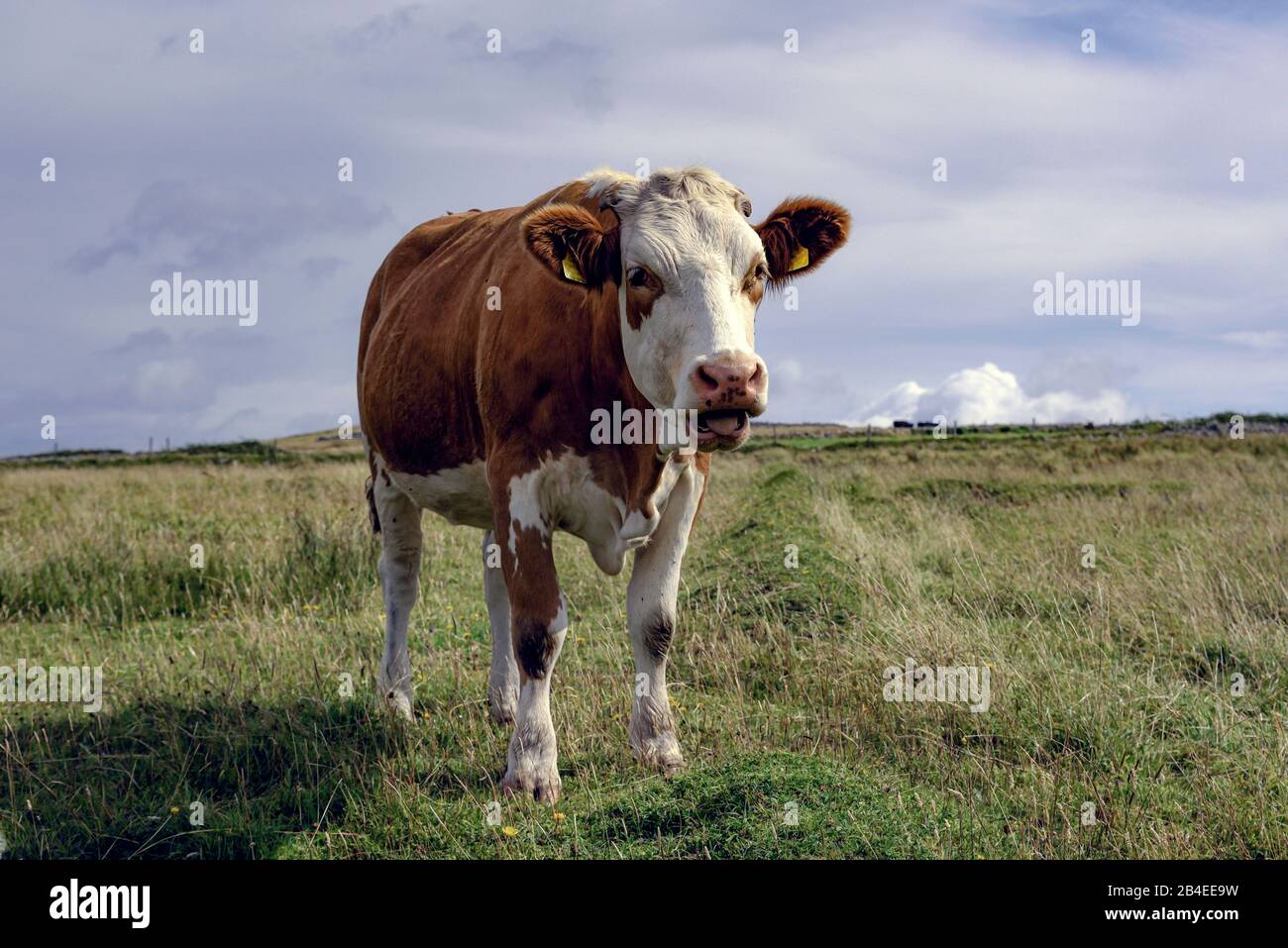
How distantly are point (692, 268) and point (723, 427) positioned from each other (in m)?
0.75

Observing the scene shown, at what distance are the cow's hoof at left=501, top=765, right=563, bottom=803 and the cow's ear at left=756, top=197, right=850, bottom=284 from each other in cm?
264

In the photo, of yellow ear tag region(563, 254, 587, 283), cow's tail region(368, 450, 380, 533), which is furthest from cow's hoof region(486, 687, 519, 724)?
yellow ear tag region(563, 254, 587, 283)

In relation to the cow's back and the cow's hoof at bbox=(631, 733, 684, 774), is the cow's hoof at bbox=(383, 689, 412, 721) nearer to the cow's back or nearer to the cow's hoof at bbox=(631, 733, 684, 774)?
the cow's back

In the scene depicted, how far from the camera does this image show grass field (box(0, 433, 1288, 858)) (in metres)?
4.47

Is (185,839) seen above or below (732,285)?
below

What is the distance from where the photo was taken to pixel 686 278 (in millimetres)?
4430

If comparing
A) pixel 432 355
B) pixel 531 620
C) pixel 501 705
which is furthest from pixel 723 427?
pixel 501 705

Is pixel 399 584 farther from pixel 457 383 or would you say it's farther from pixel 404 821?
pixel 404 821

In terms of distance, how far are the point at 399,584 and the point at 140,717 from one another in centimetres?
176

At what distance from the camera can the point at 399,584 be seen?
7.09 m

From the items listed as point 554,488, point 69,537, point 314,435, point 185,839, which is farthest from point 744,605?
point 314,435

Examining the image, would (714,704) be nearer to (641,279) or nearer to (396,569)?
(396,569)
